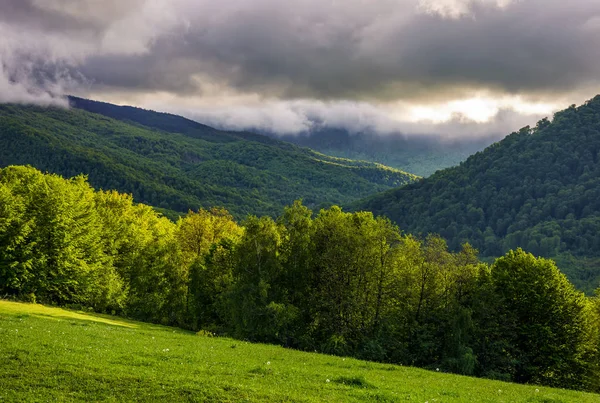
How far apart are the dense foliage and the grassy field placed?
18.1 m

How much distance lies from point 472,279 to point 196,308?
41.5 m

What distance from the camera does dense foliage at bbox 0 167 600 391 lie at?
49.8 metres

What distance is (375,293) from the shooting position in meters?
54.9

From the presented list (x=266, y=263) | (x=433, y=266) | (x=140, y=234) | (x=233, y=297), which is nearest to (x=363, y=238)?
(x=433, y=266)

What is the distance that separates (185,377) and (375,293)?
37533 mm

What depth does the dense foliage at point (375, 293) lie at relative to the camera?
49.8 meters

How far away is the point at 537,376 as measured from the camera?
5219cm

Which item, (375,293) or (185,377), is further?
(375,293)

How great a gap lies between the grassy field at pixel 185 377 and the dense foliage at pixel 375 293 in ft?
59.4

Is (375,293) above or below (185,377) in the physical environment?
above

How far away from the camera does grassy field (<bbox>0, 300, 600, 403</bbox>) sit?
59.8 feet

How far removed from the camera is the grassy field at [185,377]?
18.2 metres

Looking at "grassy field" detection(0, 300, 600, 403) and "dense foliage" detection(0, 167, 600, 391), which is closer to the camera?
"grassy field" detection(0, 300, 600, 403)

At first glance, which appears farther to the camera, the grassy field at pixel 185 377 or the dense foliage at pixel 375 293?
the dense foliage at pixel 375 293
